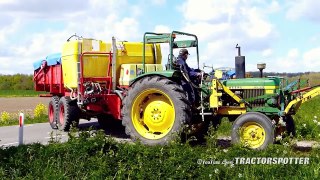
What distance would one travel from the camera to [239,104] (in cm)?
1037

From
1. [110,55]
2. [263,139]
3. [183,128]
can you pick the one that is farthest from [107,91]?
[263,139]

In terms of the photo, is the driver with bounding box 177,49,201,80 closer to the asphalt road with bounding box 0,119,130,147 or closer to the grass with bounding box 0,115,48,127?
the asphalt road with bounding box 0,119,130,147

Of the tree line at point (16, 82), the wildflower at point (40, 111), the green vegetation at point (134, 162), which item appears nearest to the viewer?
the green vegetation at point (134, 162)

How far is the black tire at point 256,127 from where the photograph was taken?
920cm

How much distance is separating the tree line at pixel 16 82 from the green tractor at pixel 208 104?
59.6 m

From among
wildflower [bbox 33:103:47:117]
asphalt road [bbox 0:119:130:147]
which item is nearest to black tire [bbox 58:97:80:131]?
asphalt road [bbox 0:119:130:147]

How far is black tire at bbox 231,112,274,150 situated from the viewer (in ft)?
30.2

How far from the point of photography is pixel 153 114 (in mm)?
10562

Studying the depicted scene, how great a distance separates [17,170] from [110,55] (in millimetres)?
6054

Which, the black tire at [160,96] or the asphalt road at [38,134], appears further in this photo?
the asphalt road at [38,134]

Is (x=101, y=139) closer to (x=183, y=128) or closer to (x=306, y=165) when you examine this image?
(x=183, y=128)

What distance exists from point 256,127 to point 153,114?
2.24 m

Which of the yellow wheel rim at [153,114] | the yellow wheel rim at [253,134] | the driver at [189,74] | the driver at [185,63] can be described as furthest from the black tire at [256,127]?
the driver at [185,63]

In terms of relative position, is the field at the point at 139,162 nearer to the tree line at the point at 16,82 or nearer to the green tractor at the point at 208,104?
the green tractor at the point at 208,104
